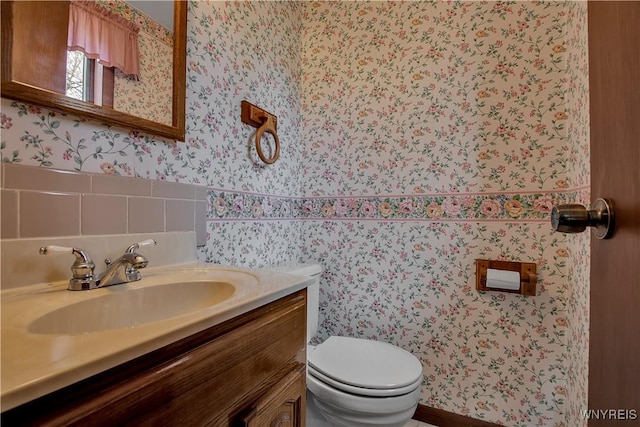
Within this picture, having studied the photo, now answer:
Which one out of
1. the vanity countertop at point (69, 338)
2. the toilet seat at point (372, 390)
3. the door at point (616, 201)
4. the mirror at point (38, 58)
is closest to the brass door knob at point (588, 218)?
the door at point (616, 201)

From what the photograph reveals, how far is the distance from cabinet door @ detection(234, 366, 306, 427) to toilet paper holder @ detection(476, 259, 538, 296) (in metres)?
0.90

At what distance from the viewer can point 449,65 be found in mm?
1330

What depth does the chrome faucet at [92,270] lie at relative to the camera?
0.61 metres

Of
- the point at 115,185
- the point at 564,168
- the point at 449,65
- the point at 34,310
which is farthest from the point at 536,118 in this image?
the point at 34,310

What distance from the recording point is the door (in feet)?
1.11

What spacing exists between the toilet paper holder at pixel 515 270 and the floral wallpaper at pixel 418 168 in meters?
0.03

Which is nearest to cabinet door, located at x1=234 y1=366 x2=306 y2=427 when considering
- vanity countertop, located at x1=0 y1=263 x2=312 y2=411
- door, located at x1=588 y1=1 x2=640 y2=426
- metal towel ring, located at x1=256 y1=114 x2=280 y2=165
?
vanity countertop, located at x1=0 y1=263 x2=312 y2=411

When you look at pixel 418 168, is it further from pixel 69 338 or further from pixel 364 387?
pixel 69 338

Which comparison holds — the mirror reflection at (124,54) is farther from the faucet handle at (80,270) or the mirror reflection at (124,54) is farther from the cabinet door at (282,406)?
the cabinet door at (282,406)

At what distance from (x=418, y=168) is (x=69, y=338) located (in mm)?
1337

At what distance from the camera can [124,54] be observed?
792 millimetres

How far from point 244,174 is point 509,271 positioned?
117 centimetres

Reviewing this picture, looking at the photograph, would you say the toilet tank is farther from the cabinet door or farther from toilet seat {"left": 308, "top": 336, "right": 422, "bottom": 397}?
the cabinet door

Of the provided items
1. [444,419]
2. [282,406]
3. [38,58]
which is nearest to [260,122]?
[38,58]
